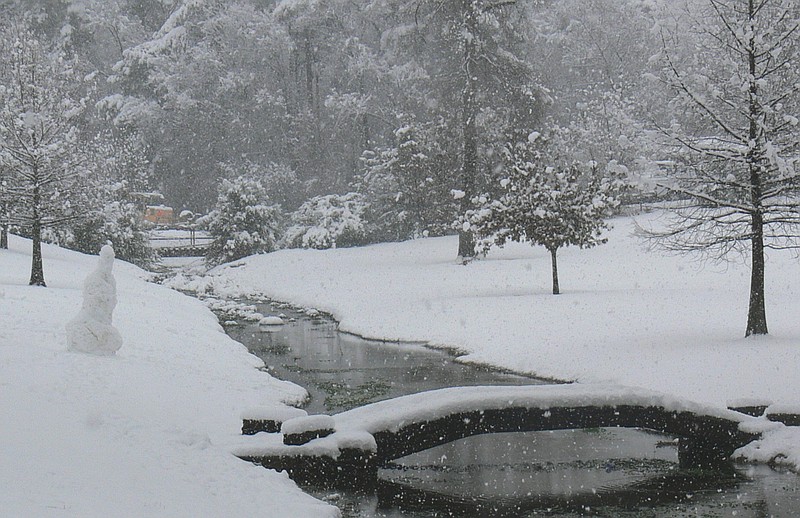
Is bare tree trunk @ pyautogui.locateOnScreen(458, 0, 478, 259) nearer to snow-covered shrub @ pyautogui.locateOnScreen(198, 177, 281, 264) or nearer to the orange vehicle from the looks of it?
snow-covered shrub @ pyautogui.locateOnScreen(198, 177, 281, 264)

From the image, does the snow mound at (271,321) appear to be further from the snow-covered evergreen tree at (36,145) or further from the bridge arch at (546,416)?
the bridge arch at (546,416)

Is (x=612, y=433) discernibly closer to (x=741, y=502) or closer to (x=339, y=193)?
(x=741, y=502)

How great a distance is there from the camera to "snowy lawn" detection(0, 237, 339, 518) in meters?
7.74

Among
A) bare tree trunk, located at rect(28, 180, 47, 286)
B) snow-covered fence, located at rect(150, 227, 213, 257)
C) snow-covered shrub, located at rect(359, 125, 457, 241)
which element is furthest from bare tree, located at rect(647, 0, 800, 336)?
snow-covered fence, located at rect(150, 227, 213, 257)

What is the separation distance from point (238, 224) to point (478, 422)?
34.0 m

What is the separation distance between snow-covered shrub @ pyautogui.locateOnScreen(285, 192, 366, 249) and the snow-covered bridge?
3173cm

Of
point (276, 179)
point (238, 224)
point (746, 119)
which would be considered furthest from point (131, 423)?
point (276, 179)

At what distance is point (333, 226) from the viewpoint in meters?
43.6

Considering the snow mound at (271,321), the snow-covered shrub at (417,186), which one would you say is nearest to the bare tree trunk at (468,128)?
the snow-covered shrub at (417,186)

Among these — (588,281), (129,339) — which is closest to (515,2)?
(588,281)

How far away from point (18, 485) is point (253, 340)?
14387 mm

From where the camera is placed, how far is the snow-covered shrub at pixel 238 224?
4356 cm

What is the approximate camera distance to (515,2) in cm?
3509

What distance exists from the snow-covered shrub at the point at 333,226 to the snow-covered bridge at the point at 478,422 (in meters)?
31.7
